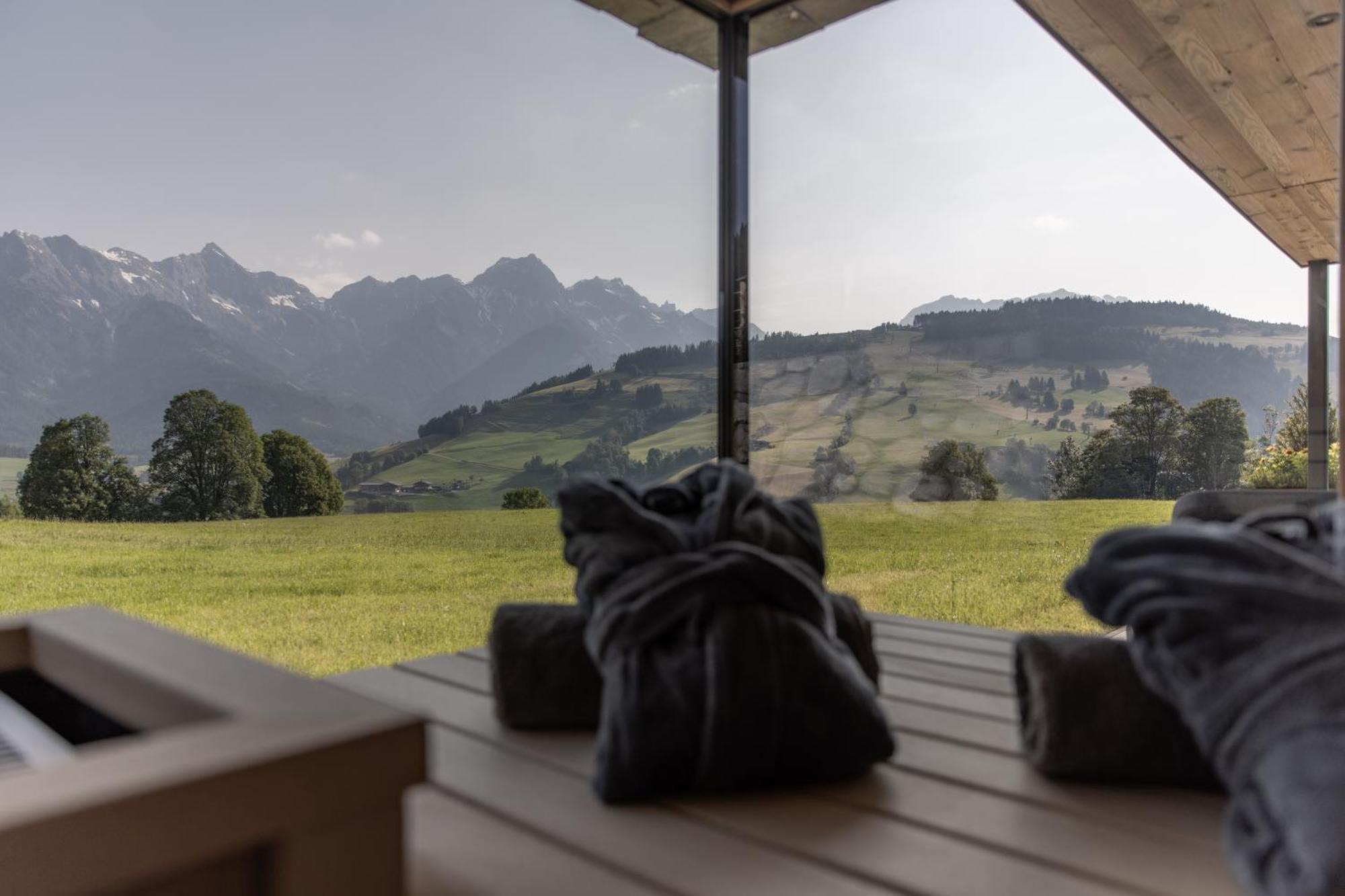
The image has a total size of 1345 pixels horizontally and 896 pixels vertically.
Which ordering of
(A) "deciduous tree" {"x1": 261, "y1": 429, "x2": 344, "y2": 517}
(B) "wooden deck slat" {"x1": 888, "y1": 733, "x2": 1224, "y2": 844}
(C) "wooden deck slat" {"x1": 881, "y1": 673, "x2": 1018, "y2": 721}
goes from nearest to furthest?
(B) "wooden deck slat" {"x1": 888, "y1": 733, "x2": 1224, "y2": 844} → (C) "wooden deck slat" {"x1": 881, "y1": 673, "x2": 1018, "y2": 721} → (A) "deciduous tree" {"x1": 261, "y1": 429, "x2": 344, "y2": 517}

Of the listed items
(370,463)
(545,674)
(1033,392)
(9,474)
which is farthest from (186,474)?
(1033,392)

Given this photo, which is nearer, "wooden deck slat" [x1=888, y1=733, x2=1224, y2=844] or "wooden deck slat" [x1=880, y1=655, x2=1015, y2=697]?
"wooden deck slat" [x1=888, y1=733, x2=1224, y2=844]

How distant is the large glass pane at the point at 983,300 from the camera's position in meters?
3.79

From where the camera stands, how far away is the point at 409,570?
3637 mm

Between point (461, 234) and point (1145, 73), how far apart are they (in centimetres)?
261

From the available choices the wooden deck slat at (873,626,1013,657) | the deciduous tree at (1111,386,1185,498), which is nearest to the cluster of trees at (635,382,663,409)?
the wooden deck slat at (873,626,1013,657)

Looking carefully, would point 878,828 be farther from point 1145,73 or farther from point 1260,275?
point 1260,275

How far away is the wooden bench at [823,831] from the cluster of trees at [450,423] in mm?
2390

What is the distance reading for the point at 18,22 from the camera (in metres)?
2.72

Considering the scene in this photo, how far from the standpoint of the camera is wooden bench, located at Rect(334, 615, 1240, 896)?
94 centimetres

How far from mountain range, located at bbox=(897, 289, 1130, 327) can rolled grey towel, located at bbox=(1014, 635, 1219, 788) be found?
291 cm

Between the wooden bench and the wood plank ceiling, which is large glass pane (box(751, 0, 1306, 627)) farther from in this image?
the wooden bench

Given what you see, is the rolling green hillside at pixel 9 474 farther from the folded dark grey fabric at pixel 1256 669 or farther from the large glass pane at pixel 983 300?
the folded dark grey fabric at pixel 1256 669

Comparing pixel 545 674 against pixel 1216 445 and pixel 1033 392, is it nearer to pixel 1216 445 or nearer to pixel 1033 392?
pixel 1033 392
